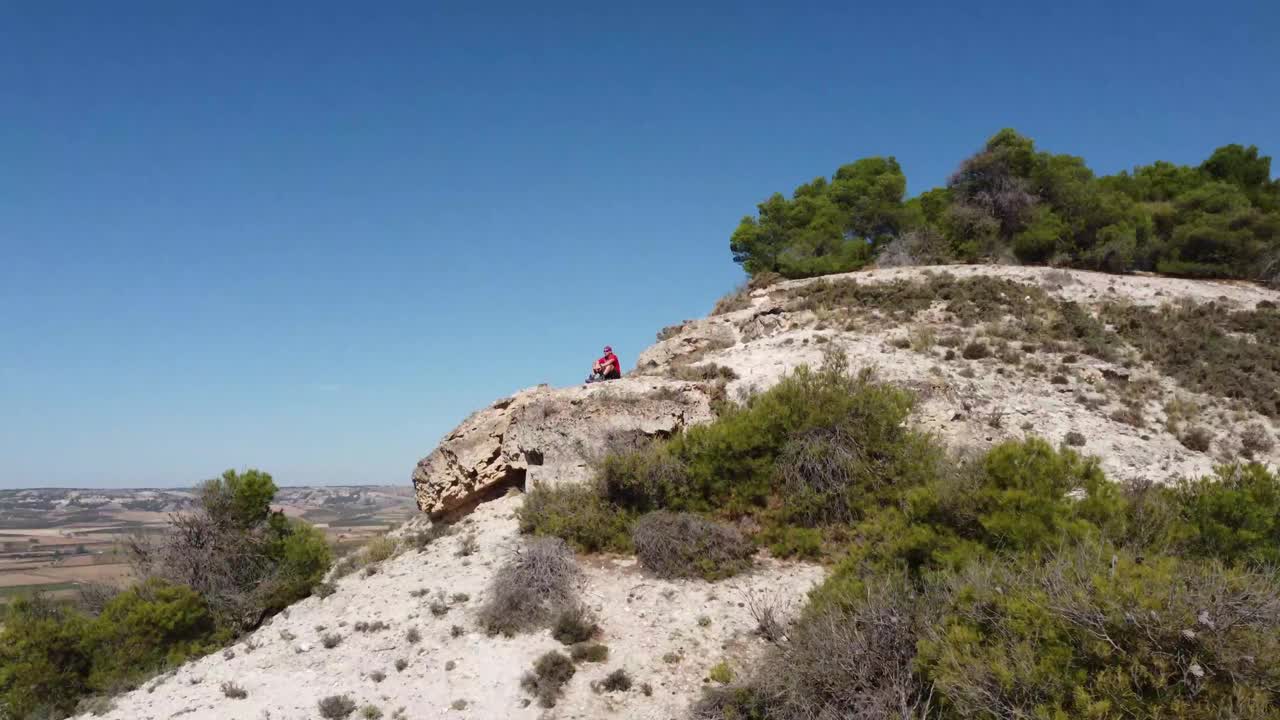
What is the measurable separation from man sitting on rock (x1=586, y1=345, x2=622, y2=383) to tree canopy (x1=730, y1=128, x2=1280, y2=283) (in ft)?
41.0

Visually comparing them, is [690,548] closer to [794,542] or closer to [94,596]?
→ [794,542]

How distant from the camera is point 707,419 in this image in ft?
44.6

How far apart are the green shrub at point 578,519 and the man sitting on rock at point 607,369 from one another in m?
4.74

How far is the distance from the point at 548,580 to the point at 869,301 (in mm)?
14946

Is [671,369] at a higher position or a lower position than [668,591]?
higher

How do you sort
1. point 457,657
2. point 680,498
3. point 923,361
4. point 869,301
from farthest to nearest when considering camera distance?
point 869,301, point 923,361, point 680,498, point 457,657

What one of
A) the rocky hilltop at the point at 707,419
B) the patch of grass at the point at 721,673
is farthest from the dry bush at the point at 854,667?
the rocky hilltop at the point at 707,419

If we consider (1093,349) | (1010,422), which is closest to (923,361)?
(1010,422)

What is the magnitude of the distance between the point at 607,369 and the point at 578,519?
5867mm

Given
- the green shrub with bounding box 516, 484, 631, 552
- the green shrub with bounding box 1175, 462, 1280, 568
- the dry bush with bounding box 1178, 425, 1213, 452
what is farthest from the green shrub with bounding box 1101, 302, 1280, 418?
the green shrub with bounding box 516, 484, 631, 552

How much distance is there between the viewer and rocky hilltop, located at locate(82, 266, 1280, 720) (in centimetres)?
809

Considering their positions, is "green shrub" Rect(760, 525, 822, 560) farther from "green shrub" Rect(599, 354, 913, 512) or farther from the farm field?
the farm field

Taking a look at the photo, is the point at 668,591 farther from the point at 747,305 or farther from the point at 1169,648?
the point at 747,305

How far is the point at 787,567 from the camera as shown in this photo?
9.81 m
